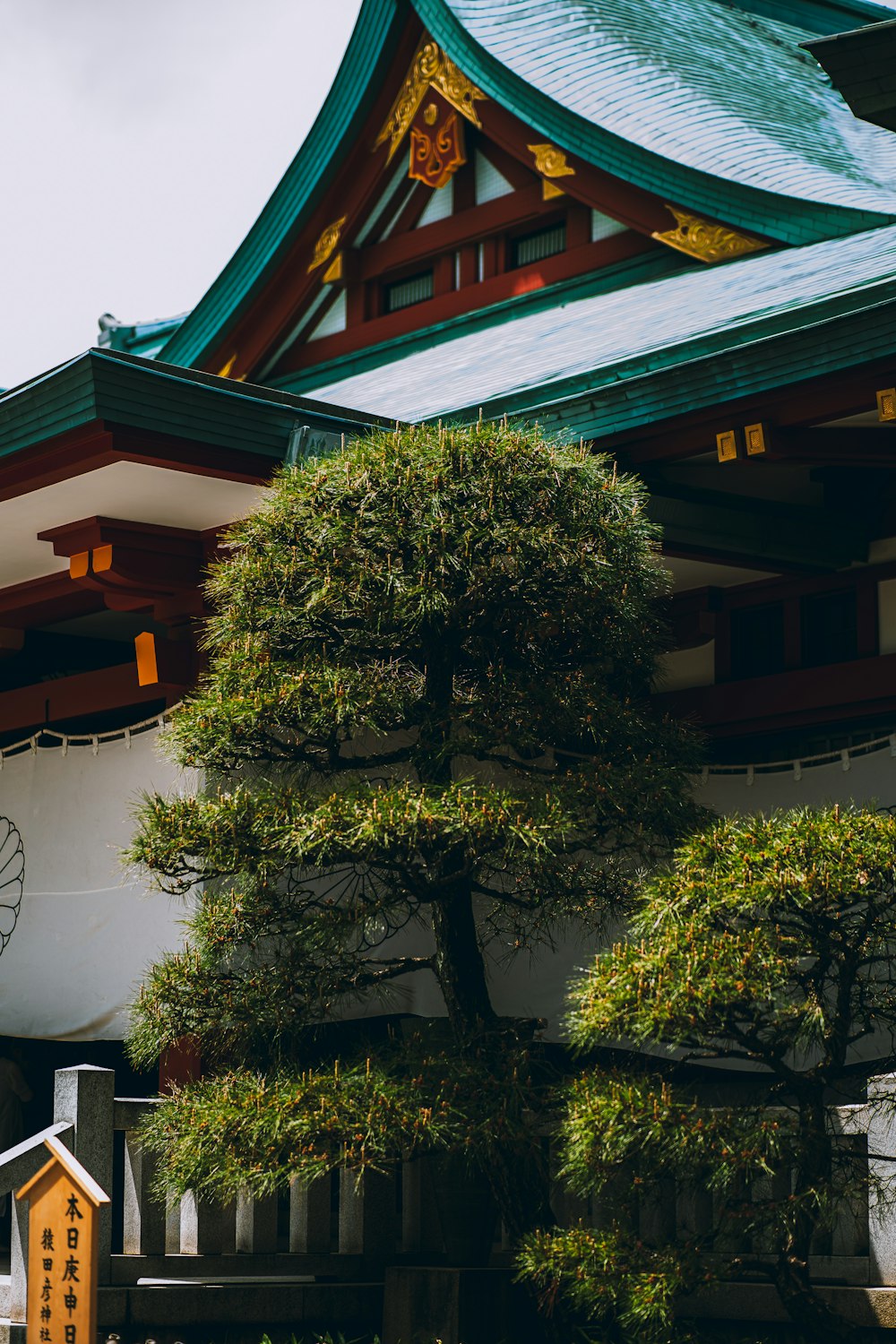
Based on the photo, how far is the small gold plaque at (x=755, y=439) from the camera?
7.48 metres

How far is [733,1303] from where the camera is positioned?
22.4 ft

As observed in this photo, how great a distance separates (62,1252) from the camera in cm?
641

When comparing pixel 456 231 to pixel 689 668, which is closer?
pixel 689 668

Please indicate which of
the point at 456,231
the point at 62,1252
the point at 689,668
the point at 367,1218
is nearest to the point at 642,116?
the point at 456,231

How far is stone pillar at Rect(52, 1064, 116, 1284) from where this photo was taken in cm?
701

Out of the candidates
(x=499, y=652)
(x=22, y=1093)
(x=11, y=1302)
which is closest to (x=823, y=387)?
(x=499, y=652)

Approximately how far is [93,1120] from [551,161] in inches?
277

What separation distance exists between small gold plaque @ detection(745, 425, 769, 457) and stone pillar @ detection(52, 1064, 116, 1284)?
3.75 meters

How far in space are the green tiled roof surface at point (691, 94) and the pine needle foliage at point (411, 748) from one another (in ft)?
13.0

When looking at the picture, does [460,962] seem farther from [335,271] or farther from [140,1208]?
[335,271]

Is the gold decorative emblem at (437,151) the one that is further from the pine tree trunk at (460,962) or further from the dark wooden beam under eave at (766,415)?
the pine tree trunk at (460,962)

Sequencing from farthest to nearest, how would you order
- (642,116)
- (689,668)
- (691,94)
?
1. (691,94)
2. (642,116)
3. (689,668)

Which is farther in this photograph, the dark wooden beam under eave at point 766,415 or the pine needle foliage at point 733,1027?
the dark wooden beam under eave at point 766,415

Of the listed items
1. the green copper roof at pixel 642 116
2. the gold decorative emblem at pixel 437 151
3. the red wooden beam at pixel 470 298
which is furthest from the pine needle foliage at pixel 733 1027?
the gold decorative emblem at pixel 437 151
